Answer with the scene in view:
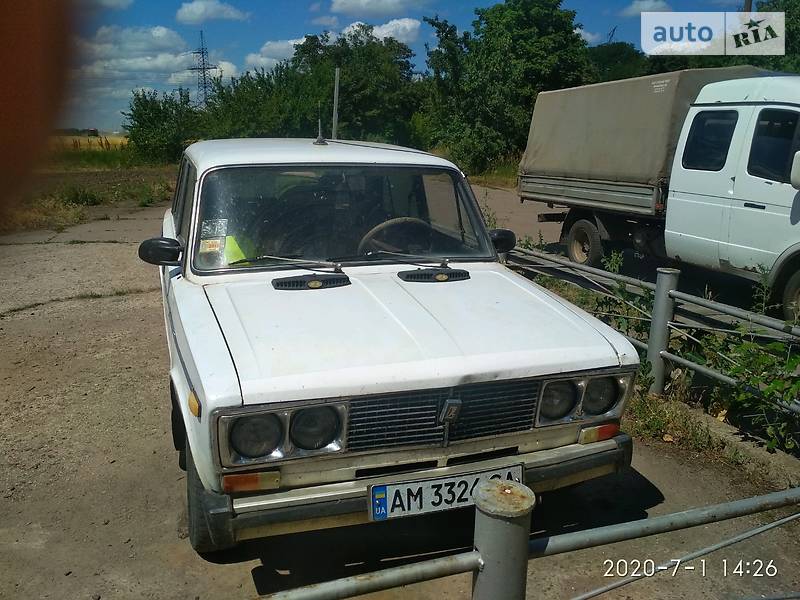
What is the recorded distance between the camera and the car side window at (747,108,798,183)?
22.7ft

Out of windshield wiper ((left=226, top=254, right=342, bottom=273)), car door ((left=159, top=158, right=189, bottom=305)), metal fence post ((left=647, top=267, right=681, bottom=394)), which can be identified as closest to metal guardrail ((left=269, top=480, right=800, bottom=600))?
windshield wiper ((left=226, top=254, right=342, bottom=273))

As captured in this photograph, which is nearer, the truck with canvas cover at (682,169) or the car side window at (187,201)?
the car side window at (187,201)

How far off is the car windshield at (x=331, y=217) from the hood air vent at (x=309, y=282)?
0.24 meters

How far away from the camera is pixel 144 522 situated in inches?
143

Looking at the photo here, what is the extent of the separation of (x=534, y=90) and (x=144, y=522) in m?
30.1

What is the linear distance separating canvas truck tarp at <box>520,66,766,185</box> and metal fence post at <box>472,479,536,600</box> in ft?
24.9

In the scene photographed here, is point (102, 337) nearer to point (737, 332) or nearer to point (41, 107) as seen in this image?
point (737, 332)

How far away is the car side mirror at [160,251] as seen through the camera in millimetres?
3924

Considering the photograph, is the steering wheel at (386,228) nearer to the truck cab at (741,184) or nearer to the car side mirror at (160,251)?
the car side mirror at (160,251)

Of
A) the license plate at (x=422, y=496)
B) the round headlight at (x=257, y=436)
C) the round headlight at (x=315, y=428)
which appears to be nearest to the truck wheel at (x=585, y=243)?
the license plate at (x=422, y=496)

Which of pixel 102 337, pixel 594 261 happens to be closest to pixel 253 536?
pixel 102 337

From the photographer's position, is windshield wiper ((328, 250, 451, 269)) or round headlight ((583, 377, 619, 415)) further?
windshield wiper ((328, 250, 451, 269))

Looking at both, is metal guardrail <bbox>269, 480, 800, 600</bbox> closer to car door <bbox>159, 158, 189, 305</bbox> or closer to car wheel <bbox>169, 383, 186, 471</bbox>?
car wheel <bbox>169, 383, 186, 471</bbox>

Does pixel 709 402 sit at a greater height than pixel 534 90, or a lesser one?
lesser
